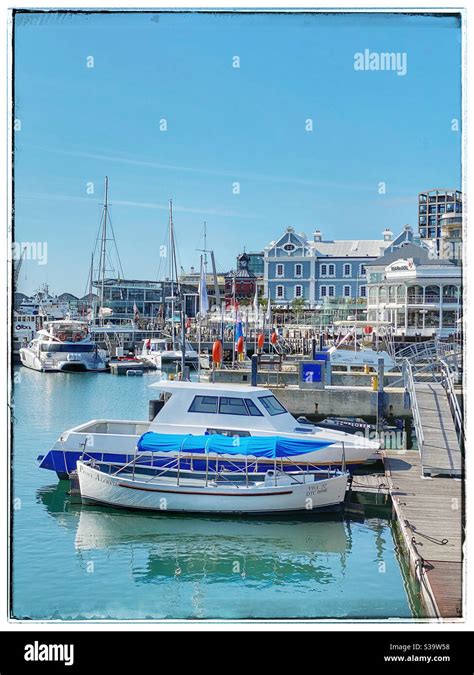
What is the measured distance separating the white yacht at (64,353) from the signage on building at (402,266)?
23612 mm

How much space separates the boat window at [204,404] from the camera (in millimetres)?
21188

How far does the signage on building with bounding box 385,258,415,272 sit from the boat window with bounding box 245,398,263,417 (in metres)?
37.2

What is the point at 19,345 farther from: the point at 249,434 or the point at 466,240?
the point at 466,240

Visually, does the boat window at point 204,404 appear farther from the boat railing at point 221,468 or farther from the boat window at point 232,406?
the boat railing at point 221,468

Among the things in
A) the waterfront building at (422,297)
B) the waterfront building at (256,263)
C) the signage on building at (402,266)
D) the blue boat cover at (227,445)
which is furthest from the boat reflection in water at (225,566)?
the waterfront building at (256,263)

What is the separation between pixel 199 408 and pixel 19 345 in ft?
186

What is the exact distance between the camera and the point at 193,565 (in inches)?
619

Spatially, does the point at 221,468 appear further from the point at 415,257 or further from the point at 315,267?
the point at 315,267

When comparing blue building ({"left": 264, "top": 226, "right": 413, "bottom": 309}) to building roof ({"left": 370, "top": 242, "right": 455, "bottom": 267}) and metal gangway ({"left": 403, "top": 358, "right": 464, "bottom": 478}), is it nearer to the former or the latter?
building roof ({"left": 370, "top": 242, "right": 455, "bottom": 267})

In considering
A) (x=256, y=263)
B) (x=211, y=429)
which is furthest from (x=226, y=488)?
(x=256, y=263)

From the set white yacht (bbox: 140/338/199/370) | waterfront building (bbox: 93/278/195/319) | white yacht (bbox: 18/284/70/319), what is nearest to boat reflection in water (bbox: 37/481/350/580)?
white yacht (bbox: 140/338/199/370)

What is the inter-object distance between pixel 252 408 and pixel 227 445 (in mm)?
2570
